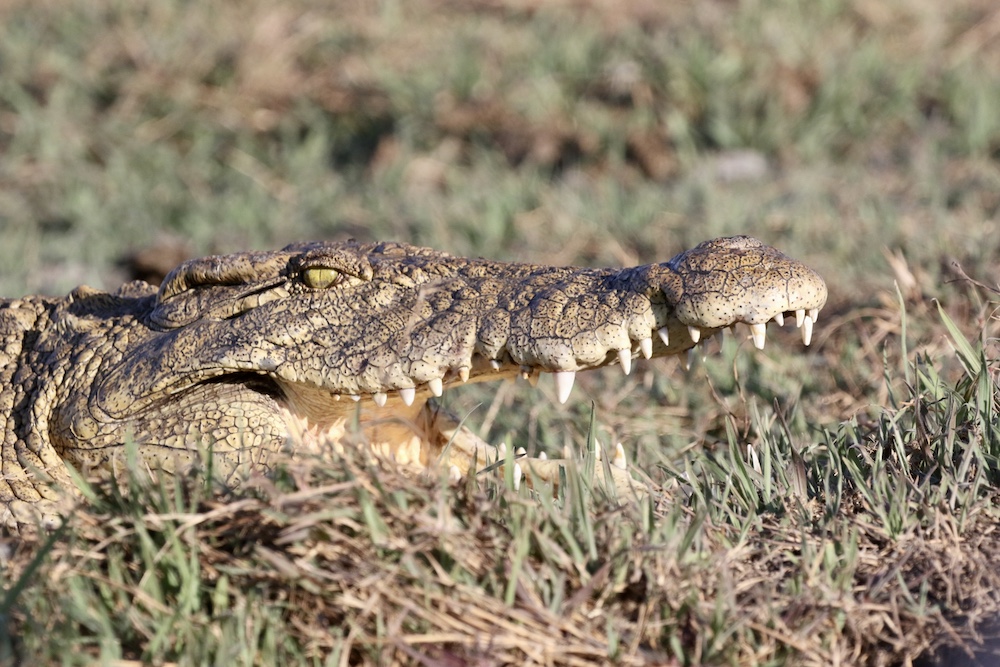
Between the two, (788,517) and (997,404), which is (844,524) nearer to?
(788,517)

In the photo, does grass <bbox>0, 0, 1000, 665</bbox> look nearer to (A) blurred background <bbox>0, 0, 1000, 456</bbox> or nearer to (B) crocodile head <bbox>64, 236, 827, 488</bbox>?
(A) blurred background <bbox>0, 0, 1000, 456</bbox>

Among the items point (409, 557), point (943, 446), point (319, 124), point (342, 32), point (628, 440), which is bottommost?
point (409, 557)

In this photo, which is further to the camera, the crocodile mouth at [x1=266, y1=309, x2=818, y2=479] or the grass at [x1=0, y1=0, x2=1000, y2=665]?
the crocodile mouth at [x1=266, y1=309, x2=818, y2=479]

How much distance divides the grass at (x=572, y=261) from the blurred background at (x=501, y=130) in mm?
28

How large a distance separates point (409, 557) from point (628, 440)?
68.5 inches

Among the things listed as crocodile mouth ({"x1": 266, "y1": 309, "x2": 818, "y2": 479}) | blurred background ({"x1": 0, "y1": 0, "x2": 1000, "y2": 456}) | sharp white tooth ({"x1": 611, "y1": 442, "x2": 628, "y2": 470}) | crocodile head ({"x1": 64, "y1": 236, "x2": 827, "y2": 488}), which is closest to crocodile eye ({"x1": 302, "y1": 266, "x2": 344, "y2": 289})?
crocodile head ({"x1": 64, "y1": 236, "x2": 827, "y2": 488})

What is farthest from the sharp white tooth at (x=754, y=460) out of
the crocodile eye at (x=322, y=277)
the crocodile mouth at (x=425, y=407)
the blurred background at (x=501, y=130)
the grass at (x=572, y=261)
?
the blurred background at (x=501, y=130)

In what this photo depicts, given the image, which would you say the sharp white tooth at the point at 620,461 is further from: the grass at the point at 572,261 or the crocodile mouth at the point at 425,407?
the grass at the point at 572,261

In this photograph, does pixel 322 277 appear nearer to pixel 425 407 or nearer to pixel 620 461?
pixel 425 407

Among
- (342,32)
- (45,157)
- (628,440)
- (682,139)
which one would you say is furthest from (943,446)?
(342,32)

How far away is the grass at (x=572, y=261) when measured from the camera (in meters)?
2.27

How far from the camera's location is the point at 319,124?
327 inches

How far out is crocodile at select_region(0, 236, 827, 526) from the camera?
2.76m

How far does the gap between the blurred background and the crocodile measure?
2112mm
